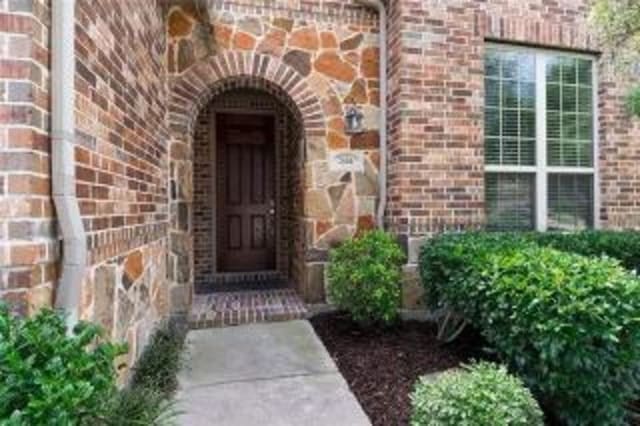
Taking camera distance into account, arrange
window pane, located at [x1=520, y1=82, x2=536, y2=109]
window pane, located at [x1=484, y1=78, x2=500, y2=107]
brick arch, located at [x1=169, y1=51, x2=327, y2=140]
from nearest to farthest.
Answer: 1. brick arch, located at [x1=169, y1=51, x2=327, y2=140]
2. window pane, located at [x1=484, y1=78, x2=500, y2=107]
3. window pane, located at [x1=520, y1=82, x2=536, y2=109]

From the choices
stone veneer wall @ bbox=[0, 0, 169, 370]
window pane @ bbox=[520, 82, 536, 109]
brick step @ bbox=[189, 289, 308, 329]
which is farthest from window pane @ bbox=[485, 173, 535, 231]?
stone veneer wall @ bbox=[0, 0, 169, 370]

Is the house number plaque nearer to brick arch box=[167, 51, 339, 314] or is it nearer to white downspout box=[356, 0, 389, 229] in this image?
brick arch box=[167, 51, 339, 314]

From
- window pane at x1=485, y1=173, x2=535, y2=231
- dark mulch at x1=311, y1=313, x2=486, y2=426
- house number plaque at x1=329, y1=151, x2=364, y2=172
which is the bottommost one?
dark mulch at x1=311, y1=313, x2=486, y2=426

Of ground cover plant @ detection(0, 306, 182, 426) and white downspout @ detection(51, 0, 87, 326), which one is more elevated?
white downspout @ detection(51, 0, 87, 326)

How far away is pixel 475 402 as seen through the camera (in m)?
2.39

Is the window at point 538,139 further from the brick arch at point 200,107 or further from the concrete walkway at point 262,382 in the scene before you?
the concrete walkway at point 262,382

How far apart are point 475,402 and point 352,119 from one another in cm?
327

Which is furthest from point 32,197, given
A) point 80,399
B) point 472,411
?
point 472,411

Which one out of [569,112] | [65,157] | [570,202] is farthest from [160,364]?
[569,112]

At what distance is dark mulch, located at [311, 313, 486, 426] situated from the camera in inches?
124

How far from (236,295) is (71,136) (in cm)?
388

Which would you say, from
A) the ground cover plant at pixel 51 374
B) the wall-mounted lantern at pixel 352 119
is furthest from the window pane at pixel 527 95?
the ground cover plant at pixel 51 374

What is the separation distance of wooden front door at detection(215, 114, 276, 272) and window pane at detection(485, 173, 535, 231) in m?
3.01

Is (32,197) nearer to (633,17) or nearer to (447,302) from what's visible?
(447,302)
